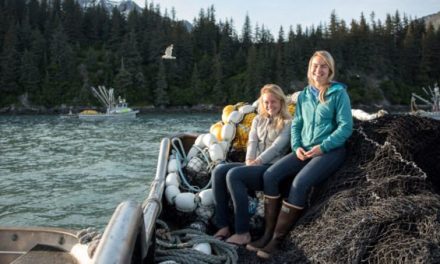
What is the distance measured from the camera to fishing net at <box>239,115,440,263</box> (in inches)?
109

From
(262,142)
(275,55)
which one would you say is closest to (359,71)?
(275,55)

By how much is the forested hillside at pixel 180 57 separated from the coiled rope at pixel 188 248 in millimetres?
86119

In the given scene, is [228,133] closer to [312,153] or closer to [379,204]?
[312,153]

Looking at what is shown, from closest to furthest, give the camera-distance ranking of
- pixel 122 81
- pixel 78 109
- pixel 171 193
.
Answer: pixel 171 193
pixel 78 109
pixel 122 81

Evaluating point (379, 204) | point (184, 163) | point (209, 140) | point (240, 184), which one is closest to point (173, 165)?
point (184, 163)

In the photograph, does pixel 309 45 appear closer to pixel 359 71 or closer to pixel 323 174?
pixel 359 71

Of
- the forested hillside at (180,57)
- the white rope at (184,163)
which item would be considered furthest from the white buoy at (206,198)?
the forested hillside at (180,57)

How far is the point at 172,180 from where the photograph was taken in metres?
5.16

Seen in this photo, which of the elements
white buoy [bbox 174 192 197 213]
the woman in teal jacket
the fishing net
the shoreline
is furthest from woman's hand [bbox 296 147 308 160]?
the shoreline

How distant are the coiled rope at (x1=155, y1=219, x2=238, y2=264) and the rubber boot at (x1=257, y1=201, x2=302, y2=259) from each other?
0.95ft

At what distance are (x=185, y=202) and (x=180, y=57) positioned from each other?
336ft

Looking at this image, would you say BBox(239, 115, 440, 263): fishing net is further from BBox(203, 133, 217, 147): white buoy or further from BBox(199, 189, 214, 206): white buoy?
BBox(203, 133, 217, 147): white buoy

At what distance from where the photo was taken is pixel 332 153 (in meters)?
3.88

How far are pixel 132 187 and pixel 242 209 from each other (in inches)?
410
